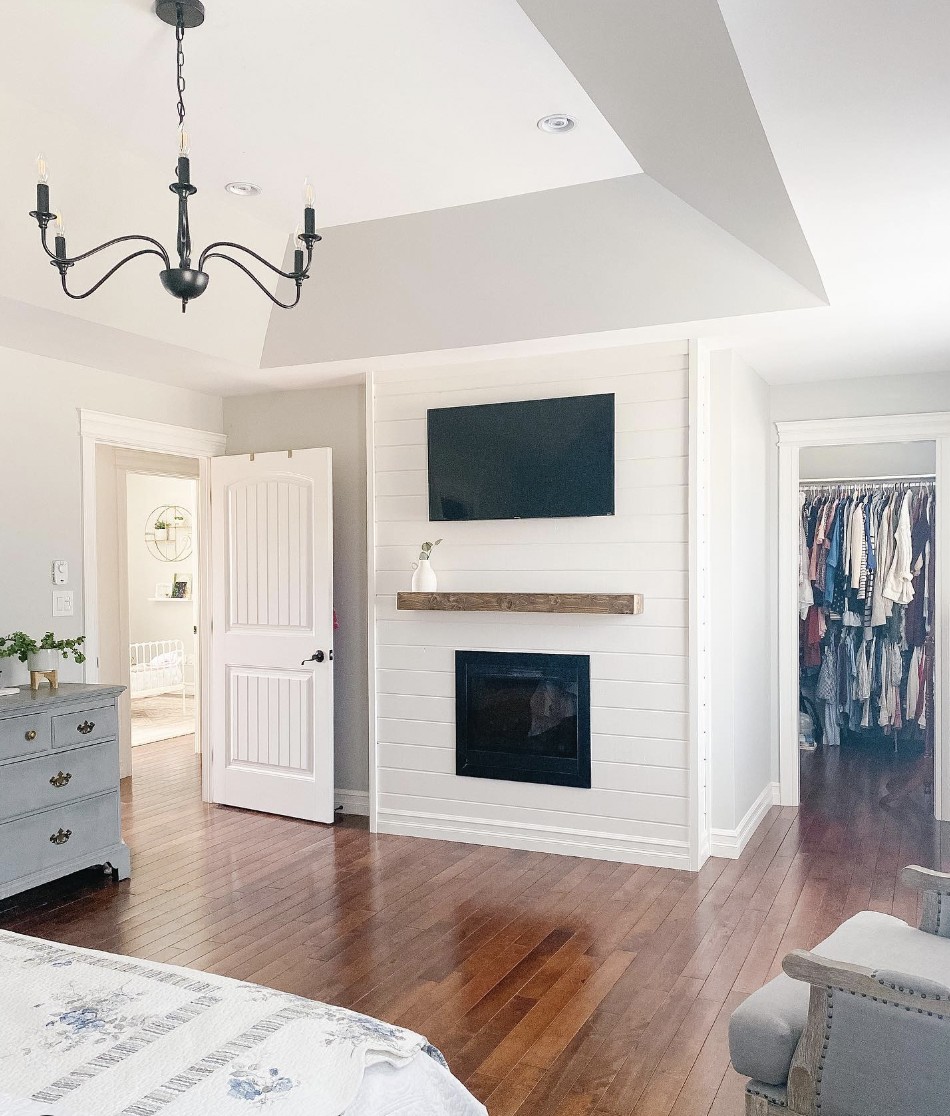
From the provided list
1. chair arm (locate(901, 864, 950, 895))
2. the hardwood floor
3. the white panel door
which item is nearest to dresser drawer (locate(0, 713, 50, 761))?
the hardwood floor

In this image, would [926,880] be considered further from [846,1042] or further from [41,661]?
[41,661]

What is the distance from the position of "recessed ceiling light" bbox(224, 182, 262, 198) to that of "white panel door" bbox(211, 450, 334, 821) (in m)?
1.71

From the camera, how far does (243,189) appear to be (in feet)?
12.3

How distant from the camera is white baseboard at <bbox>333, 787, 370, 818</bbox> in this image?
539cm

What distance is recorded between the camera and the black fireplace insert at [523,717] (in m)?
4.67

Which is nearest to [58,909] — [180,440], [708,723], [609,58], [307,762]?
[307,762]

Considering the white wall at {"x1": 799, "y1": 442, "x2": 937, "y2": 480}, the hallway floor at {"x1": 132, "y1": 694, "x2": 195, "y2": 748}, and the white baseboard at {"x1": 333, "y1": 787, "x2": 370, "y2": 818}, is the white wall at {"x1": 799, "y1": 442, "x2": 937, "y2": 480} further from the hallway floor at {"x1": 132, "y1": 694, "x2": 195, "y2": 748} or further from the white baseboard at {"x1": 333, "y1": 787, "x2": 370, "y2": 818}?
the hallway floor at {"x1": 132, "y1": 694, "x2": 195, "y2": 748}

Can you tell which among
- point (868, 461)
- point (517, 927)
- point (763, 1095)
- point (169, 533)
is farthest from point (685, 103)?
point (169, 533)

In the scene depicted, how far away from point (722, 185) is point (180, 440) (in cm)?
343

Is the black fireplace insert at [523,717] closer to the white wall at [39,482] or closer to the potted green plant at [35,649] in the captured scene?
the potted green plant at [35,649]

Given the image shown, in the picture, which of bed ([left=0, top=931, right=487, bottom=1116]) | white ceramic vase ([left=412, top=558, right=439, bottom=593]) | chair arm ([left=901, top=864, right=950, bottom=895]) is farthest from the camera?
white ceramic vase ([left=412, top=558, right=439, bottom=593])

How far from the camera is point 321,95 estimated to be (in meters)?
3.00

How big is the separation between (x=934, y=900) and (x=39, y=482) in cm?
408

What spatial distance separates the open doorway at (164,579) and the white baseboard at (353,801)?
4.76m
